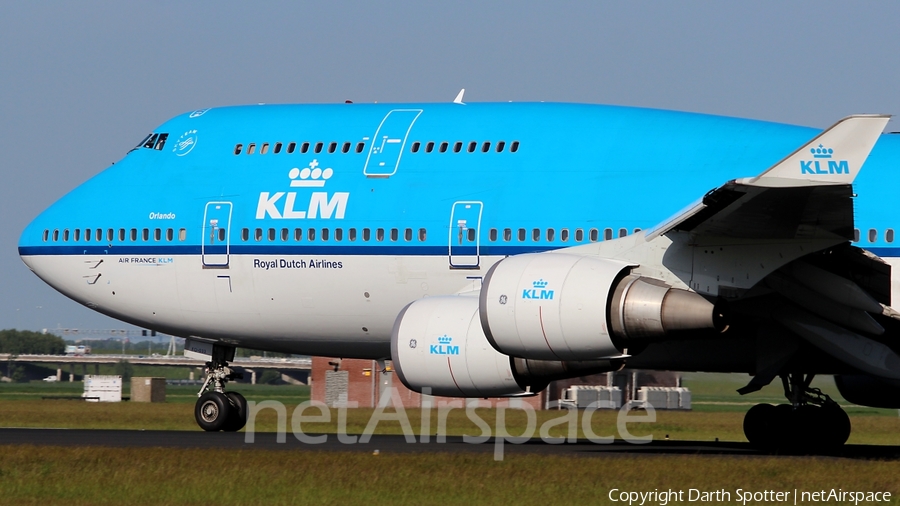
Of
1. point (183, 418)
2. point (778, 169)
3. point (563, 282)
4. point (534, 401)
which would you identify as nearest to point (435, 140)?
point (563, 282)

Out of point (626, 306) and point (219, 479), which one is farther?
point (626, 306)

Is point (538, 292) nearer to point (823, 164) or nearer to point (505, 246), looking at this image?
point (505, 246)

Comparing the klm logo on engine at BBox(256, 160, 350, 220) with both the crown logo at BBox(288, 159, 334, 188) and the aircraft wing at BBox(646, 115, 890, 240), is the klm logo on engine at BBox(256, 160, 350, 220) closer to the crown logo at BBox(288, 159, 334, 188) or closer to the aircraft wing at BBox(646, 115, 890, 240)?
the crown logo at BBox(288, 159, 334, 188)

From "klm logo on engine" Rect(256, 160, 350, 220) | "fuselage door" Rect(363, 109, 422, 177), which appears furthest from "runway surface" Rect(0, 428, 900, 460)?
"fuselage door" Rect(363, 109, 422, 177)

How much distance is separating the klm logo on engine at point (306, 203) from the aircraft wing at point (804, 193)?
6.71m

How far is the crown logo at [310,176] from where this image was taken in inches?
837

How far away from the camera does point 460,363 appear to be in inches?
707

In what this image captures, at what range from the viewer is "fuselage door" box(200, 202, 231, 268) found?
21.7 m

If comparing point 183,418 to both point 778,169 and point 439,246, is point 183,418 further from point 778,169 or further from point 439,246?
point 778,169

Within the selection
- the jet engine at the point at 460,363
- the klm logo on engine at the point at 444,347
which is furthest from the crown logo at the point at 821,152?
the klm logo on engine at the point at 444,347

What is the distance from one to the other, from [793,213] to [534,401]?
2850 centimetres

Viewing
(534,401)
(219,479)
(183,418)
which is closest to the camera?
(219,479)

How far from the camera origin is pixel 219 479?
14312 millimetres

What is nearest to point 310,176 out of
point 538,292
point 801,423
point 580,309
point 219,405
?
point 219,405
